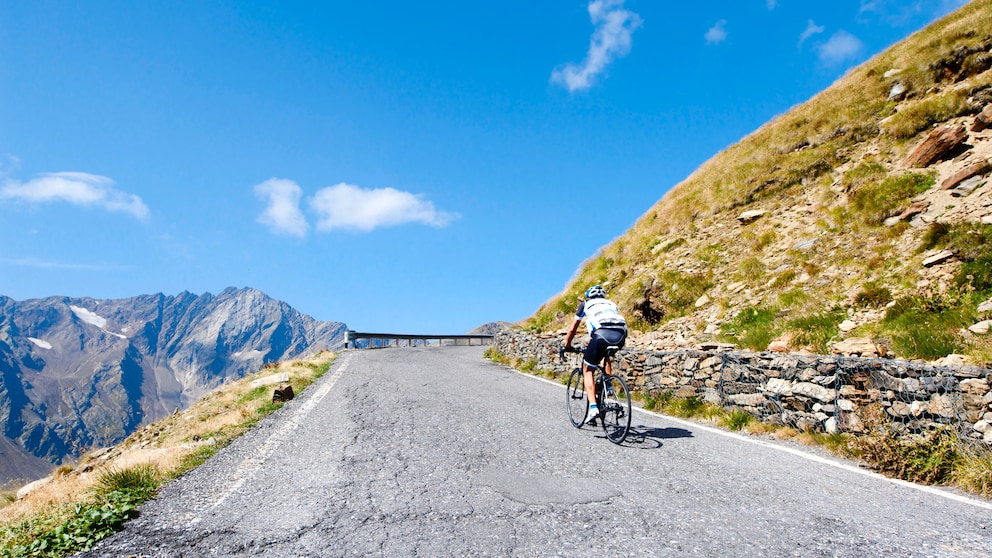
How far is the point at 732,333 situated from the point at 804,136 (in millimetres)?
14091

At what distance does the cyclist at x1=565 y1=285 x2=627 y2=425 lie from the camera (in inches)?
283

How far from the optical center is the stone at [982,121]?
1416 cm

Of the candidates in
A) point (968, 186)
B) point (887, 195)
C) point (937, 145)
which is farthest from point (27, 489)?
point (937, 145)

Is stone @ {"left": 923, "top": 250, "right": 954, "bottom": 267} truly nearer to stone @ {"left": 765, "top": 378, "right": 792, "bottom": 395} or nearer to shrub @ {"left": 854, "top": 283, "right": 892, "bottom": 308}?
shrub @ {"left": 854, "top": 283, "right": 892, "bottom": 308}

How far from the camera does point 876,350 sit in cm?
759

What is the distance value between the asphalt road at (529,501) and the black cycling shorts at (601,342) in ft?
3.85

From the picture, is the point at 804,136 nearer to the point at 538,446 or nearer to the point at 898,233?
the point at 898,233

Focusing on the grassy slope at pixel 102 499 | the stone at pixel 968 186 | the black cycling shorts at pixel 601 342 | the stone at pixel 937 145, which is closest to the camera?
the grassy slope at pixel 102 499

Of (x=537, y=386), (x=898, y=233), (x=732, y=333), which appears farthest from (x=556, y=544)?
(x=898, y=233)

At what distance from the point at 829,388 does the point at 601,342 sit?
11.4 ft

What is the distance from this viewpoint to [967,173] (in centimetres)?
1246

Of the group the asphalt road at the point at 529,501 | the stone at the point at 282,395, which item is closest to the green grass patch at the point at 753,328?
the asphalt road at the point at 529,501

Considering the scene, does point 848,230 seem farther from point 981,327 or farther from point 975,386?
point 975,386

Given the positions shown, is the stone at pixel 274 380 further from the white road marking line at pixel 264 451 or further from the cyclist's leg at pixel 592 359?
the cyclist's leg at pixel 592 359
